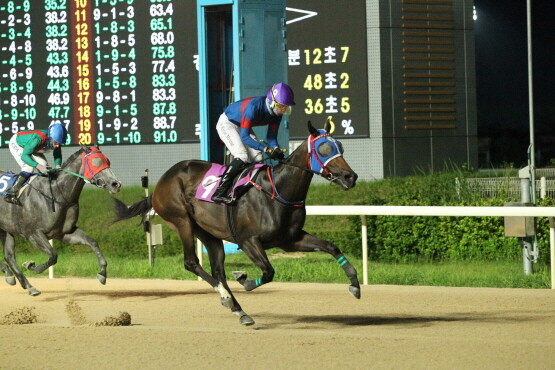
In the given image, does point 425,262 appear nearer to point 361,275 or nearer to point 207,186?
point 361,275

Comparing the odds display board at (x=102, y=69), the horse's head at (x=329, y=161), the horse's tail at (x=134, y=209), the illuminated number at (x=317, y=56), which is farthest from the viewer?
the odds display board at (x=102, y=69)

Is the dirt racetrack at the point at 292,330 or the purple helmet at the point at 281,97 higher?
the purple helmet at the point at 281,97

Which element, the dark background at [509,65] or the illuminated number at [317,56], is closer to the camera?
the illuminated number at [317,56]

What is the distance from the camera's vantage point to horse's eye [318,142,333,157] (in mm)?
6281

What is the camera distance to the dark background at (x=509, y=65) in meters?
24.4

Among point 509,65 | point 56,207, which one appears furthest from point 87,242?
point 509,65

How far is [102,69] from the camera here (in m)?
13.6

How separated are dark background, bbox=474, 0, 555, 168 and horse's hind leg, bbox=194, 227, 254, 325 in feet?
57.4

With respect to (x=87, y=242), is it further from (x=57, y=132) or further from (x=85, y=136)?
(x=85, y=136)

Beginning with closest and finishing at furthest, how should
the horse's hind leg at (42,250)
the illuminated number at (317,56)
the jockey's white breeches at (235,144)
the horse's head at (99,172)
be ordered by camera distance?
the jockey's white breeches at (235,144) < the horse's head at (99,172) < the horse's hind leg at (42,250) < the illuminated number at (317,56)

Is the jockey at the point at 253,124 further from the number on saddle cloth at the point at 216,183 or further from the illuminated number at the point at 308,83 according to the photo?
the illuminated number at the point at 308,83

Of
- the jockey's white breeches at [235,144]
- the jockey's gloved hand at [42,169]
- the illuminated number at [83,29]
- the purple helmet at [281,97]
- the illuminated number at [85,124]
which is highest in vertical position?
the illuminated number at [83,29]

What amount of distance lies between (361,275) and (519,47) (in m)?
16.5

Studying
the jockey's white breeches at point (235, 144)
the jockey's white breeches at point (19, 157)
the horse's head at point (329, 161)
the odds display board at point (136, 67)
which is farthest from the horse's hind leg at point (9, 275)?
the odds display board at point (136, 67)
